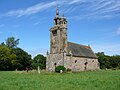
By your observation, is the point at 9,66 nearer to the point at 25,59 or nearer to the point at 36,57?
the point at 25,59

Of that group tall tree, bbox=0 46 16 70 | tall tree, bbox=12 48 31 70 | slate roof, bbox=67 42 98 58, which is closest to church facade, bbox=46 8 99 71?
slate roof, bbox=67 42 98 58

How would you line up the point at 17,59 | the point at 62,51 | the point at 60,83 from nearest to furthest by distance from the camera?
the point at 60,83
the point at 62,51
the point at 17,59

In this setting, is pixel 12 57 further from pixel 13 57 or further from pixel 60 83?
pixel 60 83

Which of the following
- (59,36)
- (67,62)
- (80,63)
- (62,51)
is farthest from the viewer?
(80,63)

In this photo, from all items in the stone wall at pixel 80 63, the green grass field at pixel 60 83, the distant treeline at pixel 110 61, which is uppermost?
the distant treeline at pixel 110 61

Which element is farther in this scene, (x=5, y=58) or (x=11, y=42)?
(x=11, y=42)

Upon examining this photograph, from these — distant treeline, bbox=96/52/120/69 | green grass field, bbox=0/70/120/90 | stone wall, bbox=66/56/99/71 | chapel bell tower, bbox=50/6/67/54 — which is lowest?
green grass field, bbox=0/70/120/90

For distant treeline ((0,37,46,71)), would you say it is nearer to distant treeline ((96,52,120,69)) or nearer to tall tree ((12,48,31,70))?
tall tree ((12,48,31,70))

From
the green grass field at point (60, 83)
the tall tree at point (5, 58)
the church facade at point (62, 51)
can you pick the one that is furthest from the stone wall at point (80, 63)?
the green grass field at point (60, 83)

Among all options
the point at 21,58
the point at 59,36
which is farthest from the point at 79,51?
the point at 21,58

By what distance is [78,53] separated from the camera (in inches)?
2473

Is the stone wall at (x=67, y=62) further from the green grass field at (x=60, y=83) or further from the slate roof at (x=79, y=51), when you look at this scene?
the green grass field at (x=60, y=83)

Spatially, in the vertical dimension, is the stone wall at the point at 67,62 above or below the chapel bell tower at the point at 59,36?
below

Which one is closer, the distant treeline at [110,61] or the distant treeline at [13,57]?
the distant treeline at [13,57]
